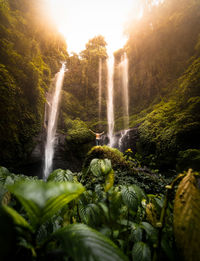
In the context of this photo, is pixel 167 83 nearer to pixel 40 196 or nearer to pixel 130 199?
pixel 130 199

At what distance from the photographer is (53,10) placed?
1191 cm

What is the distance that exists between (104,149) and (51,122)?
760cm

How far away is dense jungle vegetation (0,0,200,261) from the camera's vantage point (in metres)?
0.31

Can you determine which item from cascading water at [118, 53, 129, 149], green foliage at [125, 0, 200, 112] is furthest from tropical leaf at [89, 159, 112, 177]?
cascading water at [118, 53, 129, 149]

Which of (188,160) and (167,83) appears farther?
(167,83)

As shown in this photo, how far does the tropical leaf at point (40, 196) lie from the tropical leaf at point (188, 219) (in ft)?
1.05

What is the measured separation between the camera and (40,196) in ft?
0.97

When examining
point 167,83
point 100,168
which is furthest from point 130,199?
point 167,83

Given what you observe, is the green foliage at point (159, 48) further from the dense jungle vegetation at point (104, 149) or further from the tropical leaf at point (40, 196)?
the tropical leaf at point (40, 196)

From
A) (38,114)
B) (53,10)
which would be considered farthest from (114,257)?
(53,10)

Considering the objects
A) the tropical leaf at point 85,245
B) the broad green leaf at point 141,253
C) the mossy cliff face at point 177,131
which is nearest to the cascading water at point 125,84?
the mossy cliff face at point 177,131

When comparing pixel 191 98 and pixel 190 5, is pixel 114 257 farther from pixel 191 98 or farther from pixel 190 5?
pixel 190 5

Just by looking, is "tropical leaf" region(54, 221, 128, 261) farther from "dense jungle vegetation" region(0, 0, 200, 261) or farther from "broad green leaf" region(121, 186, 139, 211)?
"broad green leaf" region(121, 186, 139, 211)

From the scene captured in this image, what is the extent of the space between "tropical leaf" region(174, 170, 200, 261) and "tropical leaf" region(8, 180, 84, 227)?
12.6 inches
